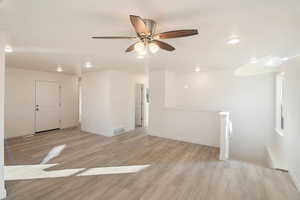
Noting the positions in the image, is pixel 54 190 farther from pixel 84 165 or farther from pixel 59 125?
pixel 59 125

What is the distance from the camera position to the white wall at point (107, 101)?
17.4 feet

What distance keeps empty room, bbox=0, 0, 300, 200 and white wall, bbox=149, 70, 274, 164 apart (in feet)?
0.10

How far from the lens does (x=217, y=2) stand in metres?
1.46

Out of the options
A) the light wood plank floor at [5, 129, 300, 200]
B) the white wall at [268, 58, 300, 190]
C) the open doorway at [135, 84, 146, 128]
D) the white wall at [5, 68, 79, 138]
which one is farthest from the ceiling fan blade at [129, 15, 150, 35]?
the white wall at [5, 68, 79, 138]

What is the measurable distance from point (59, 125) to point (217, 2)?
687 cm

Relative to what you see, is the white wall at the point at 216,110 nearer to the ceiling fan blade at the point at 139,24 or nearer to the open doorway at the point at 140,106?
the open doorway at the point at 140,106

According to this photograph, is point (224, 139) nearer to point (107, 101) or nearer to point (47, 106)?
point (107, 101)

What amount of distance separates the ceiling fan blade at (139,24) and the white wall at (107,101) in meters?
3.74

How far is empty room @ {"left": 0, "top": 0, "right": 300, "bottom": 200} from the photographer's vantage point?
1.77 metres

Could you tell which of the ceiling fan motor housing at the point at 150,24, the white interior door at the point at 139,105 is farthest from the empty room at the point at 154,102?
the white interior door at the point at 139,105

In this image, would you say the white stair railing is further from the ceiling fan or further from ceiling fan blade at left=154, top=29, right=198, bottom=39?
ceiling fan blade at left=154, top=29, right=198, bottom=39

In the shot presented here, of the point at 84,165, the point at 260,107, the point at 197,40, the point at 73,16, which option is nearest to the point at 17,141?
the point at 84,165

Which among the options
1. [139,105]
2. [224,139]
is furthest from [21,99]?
[224,139]

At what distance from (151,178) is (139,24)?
2398mm
